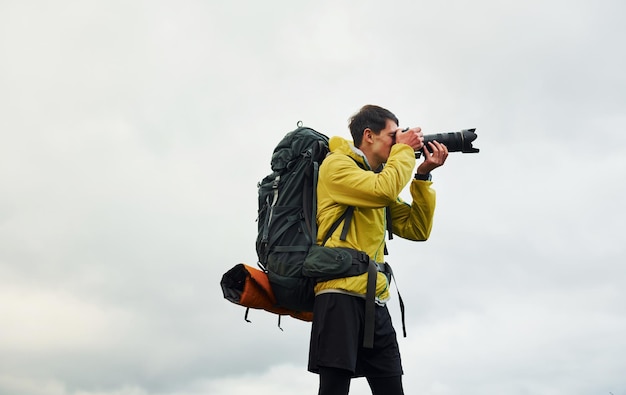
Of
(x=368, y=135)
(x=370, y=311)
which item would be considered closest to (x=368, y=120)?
(x=368, y=135)

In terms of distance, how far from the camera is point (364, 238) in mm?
5137

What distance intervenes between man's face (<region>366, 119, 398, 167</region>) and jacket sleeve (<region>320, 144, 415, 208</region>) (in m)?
0.36

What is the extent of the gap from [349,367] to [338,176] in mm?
1418

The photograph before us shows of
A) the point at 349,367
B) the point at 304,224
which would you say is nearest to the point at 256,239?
the point at 304,224

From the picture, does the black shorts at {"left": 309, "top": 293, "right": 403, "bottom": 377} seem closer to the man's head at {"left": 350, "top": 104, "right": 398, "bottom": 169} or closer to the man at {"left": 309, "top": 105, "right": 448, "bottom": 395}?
the man at {"left": 309, "top": 105, "right": 448, "bottom": 395}

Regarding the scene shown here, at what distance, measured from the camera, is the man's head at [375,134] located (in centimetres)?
555

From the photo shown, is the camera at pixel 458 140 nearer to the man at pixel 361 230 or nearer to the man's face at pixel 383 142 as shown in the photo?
the man at pixel 361 230

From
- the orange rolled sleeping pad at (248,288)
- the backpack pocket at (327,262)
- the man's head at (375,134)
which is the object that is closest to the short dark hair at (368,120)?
the man's head at (375,134)

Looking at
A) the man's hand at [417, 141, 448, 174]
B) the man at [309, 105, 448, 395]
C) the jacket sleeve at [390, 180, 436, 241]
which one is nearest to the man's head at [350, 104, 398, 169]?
the man at [309, 105, 448, 395]

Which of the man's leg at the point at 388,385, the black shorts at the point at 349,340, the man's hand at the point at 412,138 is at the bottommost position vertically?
the man's leg at the point at 388,385

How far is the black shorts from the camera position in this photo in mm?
4730

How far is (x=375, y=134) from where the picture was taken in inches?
219

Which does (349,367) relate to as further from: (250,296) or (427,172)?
(427,172)

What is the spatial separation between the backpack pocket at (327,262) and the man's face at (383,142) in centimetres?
104
